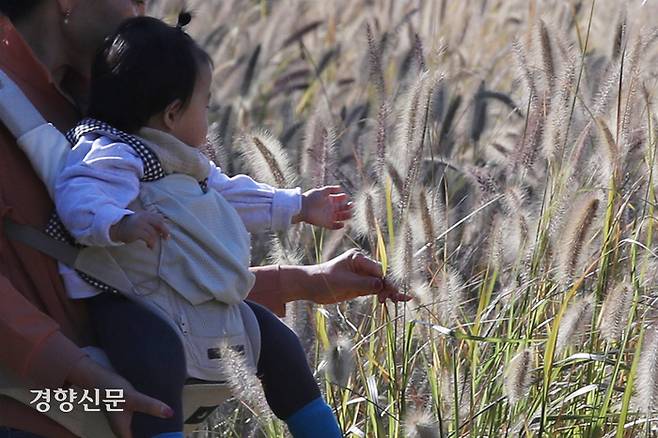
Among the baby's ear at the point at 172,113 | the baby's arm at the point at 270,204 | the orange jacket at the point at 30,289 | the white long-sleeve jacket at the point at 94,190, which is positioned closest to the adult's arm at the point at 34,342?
the orange jacket at the point at 30,289

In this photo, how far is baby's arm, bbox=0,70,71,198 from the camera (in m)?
2.27

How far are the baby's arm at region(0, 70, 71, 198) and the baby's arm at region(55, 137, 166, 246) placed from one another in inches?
0.9

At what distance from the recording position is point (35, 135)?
89.2 inches

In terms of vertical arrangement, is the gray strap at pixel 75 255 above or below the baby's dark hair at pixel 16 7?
below

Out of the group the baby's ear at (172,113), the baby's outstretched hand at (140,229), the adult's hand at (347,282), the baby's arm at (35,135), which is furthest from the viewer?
the adult's hand at (347,282)

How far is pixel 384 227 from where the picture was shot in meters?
3.30

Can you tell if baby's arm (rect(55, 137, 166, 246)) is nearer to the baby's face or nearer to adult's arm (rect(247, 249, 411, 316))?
the baby's face

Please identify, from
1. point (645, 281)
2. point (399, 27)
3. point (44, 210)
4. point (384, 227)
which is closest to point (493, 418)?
point (645, 281)

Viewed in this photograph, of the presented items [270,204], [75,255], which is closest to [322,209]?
[270,204]

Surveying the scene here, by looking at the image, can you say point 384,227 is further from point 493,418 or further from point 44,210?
point 44,210

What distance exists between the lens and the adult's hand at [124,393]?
2164 millimetres

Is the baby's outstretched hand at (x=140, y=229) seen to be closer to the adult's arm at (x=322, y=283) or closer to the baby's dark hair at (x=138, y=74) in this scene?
the baby's dark hair at (x=138, y=74)

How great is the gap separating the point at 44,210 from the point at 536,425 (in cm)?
103

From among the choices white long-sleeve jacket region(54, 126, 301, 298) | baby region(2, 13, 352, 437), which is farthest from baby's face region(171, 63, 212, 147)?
white long-sleeve jacket region(54, 126, 301, 298)
